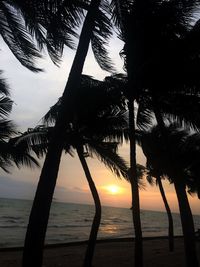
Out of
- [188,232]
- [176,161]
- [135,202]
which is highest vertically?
[176,161]

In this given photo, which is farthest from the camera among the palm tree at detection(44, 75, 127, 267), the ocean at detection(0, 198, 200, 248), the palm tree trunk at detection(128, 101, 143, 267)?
the ocean at detection(0, 198, 200, 248)

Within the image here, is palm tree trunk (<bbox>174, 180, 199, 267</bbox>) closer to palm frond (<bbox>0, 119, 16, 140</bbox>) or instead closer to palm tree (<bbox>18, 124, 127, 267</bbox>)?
palm tree (<bbox>18, 124, 127, 267</bbox>)

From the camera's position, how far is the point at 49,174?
593 cm

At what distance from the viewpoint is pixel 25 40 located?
8016mm

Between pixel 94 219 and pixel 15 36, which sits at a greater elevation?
pixel 15 36

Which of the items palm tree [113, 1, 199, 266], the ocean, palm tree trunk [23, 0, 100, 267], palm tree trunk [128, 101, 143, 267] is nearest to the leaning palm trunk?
palm tree trunk [128, 101, 143, 267]

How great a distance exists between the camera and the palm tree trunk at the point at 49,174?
5.47 meters

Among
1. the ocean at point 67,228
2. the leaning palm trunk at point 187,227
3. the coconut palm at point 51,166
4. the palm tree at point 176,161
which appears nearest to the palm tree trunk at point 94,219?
the palm tree at point 176,161

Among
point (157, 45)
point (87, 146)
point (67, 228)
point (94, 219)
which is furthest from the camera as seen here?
point (67, 228)

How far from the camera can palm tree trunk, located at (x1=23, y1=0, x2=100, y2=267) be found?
547 cm

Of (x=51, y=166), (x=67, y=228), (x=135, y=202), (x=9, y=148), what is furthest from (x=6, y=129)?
(x=67, y=228)

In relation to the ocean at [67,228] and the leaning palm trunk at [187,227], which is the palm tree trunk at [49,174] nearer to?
the leaning palm trunk at [187,227]

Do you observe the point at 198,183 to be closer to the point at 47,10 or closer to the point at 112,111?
the point at 112,111

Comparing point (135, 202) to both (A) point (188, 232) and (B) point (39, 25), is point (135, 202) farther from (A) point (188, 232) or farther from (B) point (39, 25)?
(B) point (39, 25)
